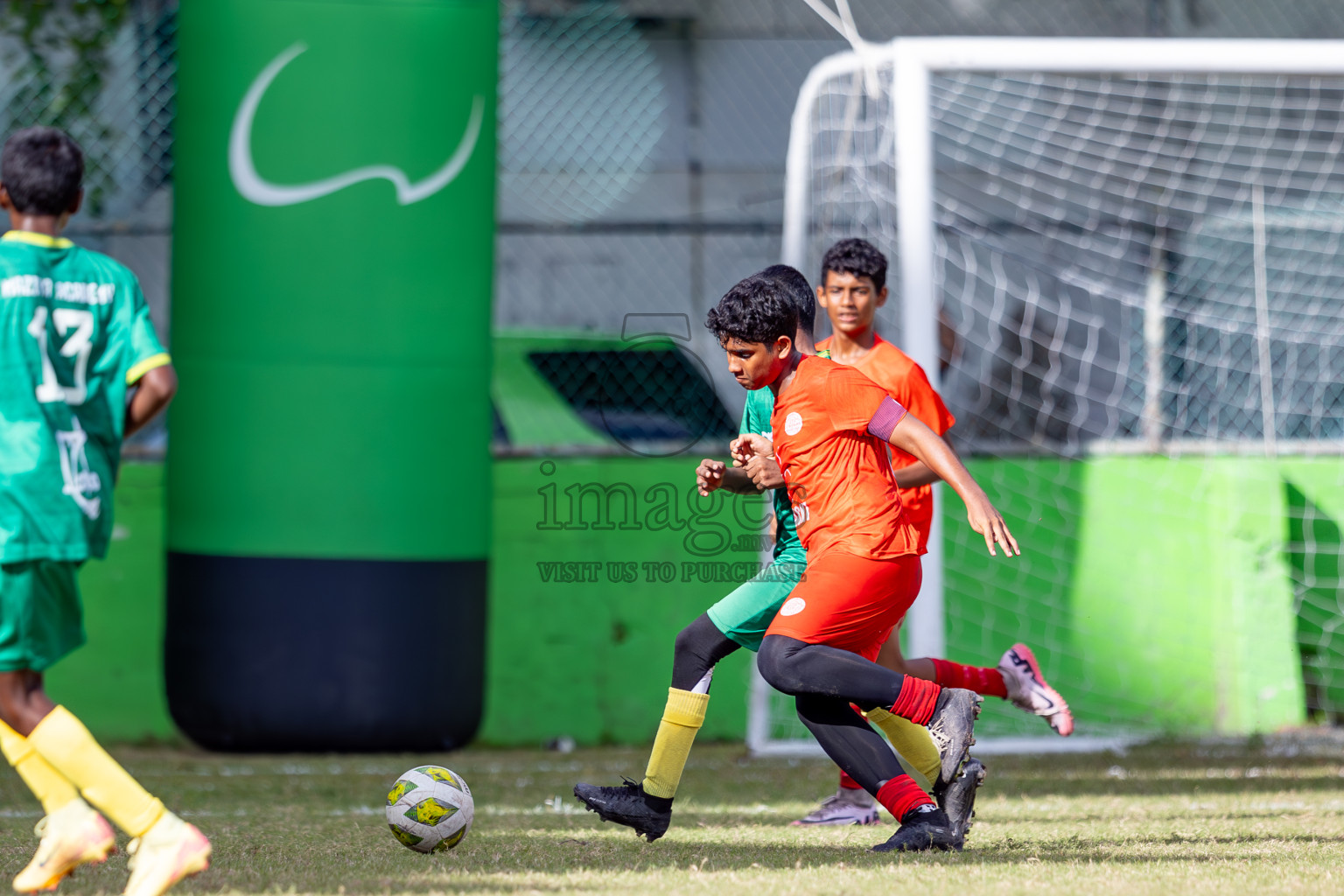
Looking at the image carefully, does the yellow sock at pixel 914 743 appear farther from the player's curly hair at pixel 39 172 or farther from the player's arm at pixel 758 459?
the player's curly hair at pixel 39 172

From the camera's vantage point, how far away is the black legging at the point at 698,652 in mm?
3824

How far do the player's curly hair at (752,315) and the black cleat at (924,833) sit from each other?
123 centimetres

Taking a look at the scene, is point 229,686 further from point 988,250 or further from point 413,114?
point 988,250

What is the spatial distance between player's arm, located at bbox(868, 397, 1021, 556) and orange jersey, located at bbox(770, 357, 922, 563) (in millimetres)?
39

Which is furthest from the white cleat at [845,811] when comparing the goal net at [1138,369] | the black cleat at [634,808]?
the goal net at [1138,369]

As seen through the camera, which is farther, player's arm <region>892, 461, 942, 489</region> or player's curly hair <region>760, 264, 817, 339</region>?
player's arm <region>892, 461, 942, 489</region>

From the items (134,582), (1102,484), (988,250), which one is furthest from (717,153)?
(134,582)

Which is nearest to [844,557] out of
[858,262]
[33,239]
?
[858,262]

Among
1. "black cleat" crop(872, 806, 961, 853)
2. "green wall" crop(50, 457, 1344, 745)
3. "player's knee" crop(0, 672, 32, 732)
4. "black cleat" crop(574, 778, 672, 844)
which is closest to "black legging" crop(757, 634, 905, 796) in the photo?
"black cleat" crop(872, 806, 961, 853)

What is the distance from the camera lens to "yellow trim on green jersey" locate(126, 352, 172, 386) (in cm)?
322

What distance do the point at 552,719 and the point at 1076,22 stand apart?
9.03 metres

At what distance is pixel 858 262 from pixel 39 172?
2.44m

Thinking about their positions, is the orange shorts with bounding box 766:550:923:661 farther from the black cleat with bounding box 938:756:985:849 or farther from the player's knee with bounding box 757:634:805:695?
the black cleat with bounding box 938:756:985:849

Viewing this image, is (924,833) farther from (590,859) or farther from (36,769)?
(36,769)
